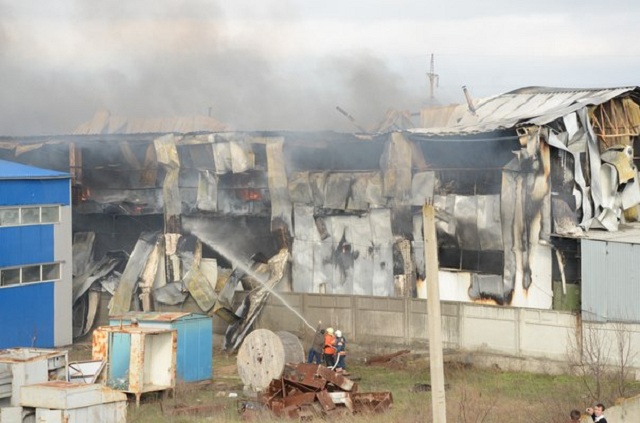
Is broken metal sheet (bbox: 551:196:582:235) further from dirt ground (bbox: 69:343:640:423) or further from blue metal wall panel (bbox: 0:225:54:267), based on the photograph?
blue metal wall panel (bbox: 0:225:54:267)

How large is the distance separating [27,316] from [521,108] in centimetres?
1275

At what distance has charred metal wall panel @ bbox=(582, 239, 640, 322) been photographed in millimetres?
23297

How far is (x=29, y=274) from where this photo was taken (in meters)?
27.3

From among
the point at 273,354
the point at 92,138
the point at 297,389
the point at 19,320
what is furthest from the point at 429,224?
the point at 92,138

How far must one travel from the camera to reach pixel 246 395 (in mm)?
22438

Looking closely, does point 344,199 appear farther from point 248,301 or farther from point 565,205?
point 565,205

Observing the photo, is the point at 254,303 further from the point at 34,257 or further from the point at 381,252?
the point at 34,257

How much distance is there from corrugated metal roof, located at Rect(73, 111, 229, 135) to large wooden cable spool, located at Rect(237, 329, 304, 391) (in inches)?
510

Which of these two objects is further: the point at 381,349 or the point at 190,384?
the point at 381,349

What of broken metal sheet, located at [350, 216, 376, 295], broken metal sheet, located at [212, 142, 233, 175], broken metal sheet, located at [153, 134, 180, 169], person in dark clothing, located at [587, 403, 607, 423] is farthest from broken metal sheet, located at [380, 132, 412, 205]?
person in dark clothing, located at [587, 403, 607, 423]

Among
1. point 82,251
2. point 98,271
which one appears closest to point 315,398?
point 98,271

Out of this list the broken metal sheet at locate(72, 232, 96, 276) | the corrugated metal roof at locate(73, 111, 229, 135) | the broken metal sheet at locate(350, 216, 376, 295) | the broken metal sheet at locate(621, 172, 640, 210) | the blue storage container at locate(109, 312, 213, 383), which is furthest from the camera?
the corrugated metal roof at locate(73, 111, 229, 135)

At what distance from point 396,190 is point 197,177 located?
205 inches

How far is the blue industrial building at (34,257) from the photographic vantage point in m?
26.7
